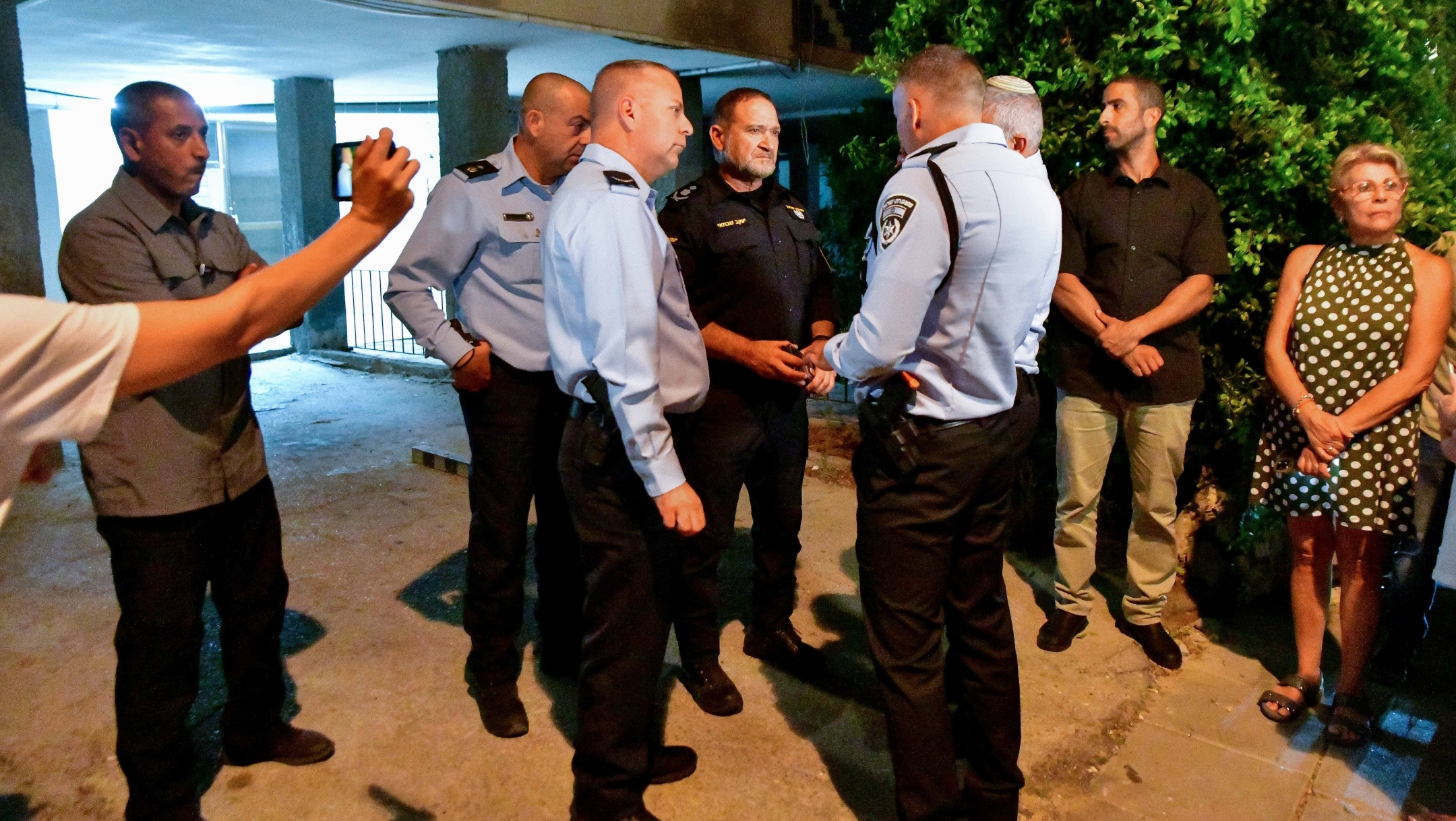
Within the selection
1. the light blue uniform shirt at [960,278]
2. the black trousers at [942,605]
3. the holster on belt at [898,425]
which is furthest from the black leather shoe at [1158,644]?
the holster on belt at [898,425]

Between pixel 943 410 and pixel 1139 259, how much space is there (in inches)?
59.5

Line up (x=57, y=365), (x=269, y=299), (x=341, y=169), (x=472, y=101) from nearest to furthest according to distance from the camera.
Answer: (x=57, y=365) < (x=269, y=299) < (x=472, y=101) < (x=341, y=169)

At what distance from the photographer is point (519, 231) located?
3078 mm

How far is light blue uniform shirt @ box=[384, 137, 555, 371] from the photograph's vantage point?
305 centimetres

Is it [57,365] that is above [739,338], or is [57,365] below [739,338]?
above

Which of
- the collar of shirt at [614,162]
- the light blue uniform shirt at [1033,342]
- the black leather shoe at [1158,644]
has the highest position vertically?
the collar of shirt at [614,162]

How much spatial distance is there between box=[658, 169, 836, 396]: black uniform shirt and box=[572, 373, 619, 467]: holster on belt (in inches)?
34.2

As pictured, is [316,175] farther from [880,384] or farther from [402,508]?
[880,384]

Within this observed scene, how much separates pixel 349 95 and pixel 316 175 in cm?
161

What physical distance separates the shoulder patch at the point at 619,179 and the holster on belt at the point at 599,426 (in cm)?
45

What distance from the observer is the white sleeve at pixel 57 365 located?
1.30 metres

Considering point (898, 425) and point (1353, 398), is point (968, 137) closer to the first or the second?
point (898, 425)

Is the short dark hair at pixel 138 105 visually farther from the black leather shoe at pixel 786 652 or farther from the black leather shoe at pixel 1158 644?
the black leather shoe at pixel 1158 644

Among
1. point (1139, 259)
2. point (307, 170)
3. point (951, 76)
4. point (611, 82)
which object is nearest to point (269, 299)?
point (611, 82)
